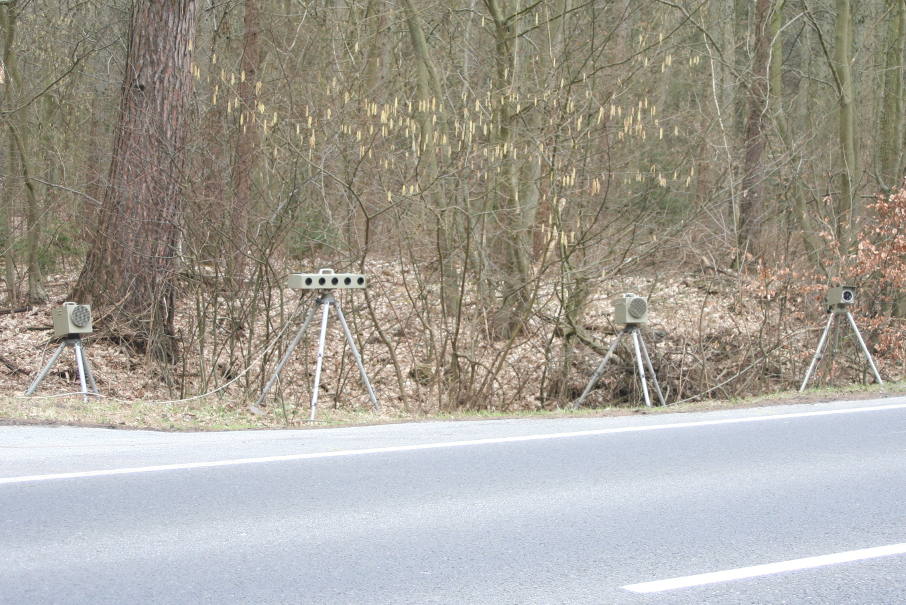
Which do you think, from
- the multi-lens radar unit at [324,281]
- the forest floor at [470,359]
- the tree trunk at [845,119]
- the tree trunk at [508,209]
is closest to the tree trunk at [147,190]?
the forest floor at [470,359]

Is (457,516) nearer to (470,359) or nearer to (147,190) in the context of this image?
(470,359)

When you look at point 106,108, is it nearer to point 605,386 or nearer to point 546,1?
point 546,1

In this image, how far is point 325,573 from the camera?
503cm

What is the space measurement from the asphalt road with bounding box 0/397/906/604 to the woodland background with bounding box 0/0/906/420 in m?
5.24

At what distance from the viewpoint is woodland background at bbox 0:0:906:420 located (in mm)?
14344

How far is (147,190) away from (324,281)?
4319mm

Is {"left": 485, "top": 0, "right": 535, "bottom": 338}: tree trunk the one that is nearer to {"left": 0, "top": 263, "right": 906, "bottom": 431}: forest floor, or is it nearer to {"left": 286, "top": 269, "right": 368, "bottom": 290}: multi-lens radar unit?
{"left": 0, "top": 263, "right": 906, "bottom": 431}: forest floor

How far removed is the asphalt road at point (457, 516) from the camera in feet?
16.0

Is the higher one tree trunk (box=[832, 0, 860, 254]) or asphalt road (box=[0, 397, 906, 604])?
tree trunk (box=[832, 0, 860, 254])

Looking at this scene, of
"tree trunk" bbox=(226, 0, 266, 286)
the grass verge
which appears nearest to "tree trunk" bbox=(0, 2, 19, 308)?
"tree trunk" bbox=(226, 0, 266, 286)

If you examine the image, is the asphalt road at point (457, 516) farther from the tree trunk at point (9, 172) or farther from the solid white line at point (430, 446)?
the tree trunk at point (9, 172)

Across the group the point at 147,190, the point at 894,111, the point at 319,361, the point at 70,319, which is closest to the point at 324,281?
the point at 319,361

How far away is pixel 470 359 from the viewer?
14578mm

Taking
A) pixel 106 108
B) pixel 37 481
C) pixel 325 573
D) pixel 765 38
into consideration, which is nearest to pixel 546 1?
pixel 765 38
